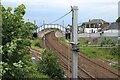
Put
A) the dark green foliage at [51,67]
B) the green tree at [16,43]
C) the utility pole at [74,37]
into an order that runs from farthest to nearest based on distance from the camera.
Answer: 1. the dark green foliage at [51,67]
2. the utility pole at [74,37]
3. the green tree at [16,43]

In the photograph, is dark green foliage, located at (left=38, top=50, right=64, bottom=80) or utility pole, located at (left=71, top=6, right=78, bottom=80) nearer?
utility pole, located at (left=71, top=6, right=78, bottom=80)

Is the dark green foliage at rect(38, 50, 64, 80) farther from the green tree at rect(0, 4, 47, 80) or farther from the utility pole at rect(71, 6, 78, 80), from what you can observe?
the utility pole at rect(71, 6, 78, 80)

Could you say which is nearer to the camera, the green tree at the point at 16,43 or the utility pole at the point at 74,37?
the green tree at the point at 16,43

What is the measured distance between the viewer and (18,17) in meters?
8.89

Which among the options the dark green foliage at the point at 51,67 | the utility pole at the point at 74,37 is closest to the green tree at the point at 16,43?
the utility pole at the point at 74,37

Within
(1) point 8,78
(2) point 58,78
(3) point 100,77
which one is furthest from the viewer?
(3) point 100,77

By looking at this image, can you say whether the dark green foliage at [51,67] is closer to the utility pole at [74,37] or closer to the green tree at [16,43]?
the green tree at [16,43]

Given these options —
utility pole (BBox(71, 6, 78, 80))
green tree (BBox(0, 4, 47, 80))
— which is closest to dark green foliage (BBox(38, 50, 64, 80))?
green tree (BBox(0, 4, 47, 80))

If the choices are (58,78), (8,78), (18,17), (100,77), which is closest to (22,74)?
(8,78)

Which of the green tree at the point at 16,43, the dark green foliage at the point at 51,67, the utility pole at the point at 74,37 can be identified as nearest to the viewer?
the green tree at the point at 16,43

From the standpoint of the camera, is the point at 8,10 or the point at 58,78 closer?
the point at 8,10

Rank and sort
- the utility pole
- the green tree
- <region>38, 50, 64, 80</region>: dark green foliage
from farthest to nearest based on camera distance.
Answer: <region>38, 50, 64, 80</region>: dark green foliage → the utility pole → the green tree

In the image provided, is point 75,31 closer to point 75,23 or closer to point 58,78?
point 75,23

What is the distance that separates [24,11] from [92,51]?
3085cm
